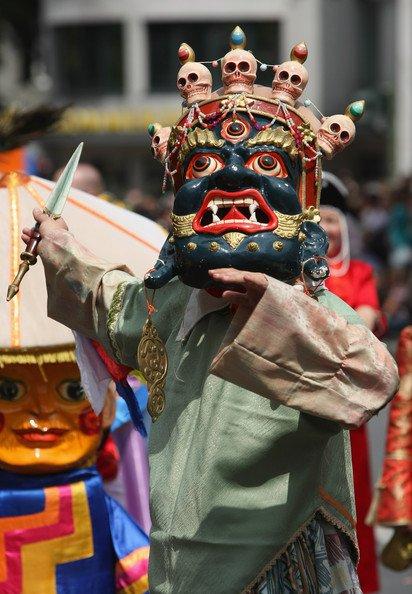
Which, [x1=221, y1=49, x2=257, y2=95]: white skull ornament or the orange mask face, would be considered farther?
the orange mask face

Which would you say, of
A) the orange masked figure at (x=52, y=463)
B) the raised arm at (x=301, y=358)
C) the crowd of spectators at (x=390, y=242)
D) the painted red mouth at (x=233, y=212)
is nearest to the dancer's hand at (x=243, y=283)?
the raised arm at (x=301, y=358)

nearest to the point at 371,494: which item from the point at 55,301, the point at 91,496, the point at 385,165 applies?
the point at 91,496

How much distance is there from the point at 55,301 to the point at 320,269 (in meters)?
0.78

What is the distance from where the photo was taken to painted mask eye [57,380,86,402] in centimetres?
459

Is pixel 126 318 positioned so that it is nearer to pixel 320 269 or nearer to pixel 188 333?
pixel 188 333

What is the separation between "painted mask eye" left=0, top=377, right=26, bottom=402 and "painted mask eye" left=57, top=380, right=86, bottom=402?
12cm

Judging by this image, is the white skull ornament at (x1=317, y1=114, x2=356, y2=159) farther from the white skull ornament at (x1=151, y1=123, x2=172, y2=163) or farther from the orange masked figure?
the orange masked figure

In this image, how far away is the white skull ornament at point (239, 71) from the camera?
362 cm

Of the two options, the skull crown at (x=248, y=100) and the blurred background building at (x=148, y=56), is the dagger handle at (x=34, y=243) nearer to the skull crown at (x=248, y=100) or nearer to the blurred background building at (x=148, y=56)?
the skull crown at (x=248, y=100)

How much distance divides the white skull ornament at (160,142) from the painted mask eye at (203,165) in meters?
0.15

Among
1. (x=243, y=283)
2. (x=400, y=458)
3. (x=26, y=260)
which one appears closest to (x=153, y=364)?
(x=26, y=260)

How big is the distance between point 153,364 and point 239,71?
0.75 m

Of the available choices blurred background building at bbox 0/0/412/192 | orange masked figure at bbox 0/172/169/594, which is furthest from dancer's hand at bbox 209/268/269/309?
blurred background building at bbox 0/0/412/192

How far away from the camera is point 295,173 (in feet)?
11.7
